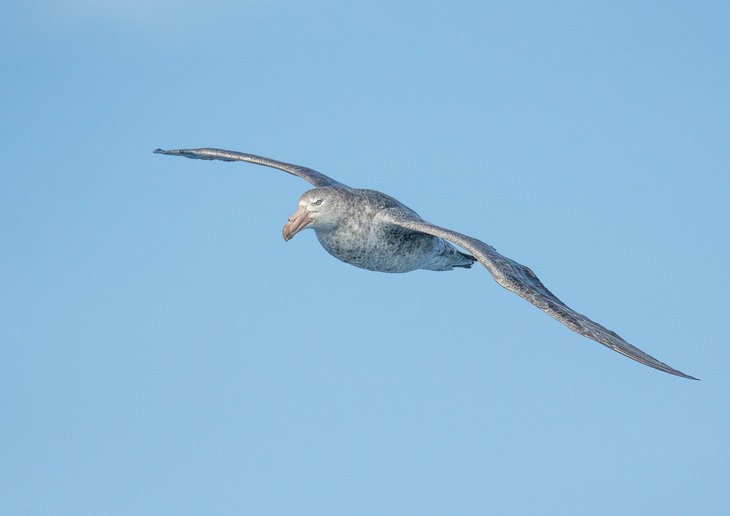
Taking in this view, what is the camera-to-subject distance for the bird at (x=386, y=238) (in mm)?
15008

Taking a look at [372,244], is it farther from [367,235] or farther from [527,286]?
[527,286]

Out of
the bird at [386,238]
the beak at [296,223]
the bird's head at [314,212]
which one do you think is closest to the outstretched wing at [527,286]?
the bird at [386,238]

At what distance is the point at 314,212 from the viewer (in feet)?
53.4

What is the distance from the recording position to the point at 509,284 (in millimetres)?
14508

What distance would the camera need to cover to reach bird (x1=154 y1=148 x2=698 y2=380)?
15008 millimetres

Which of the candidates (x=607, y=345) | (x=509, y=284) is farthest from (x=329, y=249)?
(x=607, y=345)

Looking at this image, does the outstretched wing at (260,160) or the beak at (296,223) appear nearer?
the beak at (296,223)

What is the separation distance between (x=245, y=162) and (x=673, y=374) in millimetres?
9852

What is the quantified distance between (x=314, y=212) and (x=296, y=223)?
1.05 feet

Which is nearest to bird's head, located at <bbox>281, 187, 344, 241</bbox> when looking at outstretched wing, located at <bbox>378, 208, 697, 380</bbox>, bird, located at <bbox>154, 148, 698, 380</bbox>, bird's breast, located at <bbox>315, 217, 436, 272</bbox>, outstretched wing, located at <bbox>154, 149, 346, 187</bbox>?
bird, located at <bbox>154, 148, 698, 380</bbox>

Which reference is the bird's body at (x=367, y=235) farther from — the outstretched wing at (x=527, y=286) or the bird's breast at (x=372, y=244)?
the outstretched wing at (x=527, y=286)

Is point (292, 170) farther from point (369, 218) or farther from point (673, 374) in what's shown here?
point (673, 374)

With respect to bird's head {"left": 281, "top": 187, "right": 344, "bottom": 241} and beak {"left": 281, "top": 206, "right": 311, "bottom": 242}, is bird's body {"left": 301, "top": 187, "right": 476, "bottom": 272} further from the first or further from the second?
beak {"left": 281, "top": 206, "right": 311, "bottom": 242}

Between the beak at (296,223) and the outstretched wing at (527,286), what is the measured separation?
1.19m
